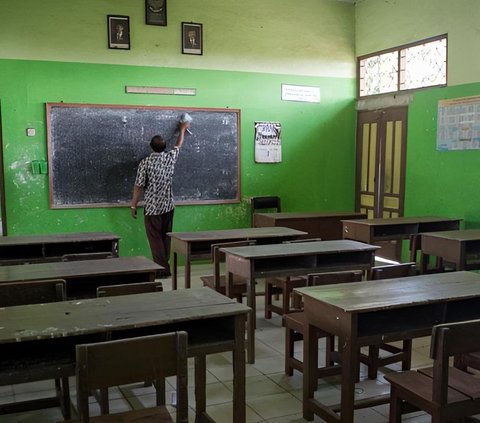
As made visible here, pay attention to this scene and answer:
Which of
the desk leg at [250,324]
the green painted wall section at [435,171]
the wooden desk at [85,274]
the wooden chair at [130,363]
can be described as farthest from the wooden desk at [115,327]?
the green painted wall section at [435,171]

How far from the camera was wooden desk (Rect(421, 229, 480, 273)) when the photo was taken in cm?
487

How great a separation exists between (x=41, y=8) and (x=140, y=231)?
2894 mm

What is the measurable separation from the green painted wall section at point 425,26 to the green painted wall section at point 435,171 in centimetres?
29

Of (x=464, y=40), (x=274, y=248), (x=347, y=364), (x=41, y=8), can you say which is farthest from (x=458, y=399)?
(x=41, y=8)

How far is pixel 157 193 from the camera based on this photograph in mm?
6703

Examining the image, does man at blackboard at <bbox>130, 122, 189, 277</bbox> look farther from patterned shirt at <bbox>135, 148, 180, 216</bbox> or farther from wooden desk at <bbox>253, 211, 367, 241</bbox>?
wooden desk at <bbox>253, 211, 367, 241</bbox>

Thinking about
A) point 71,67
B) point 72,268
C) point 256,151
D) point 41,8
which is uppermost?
point 41,8

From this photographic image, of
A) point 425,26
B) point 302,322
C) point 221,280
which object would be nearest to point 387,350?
point 302,322

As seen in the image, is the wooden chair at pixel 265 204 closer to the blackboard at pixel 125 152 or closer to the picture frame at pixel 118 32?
the blackboard at pixel 125 152

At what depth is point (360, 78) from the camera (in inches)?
329

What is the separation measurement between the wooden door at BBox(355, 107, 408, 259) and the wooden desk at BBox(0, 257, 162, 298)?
440 cm

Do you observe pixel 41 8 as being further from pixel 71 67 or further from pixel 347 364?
pixel 347 364

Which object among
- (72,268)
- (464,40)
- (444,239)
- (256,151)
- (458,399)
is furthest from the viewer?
(256,151)

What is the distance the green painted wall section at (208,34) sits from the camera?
21.7 ft
